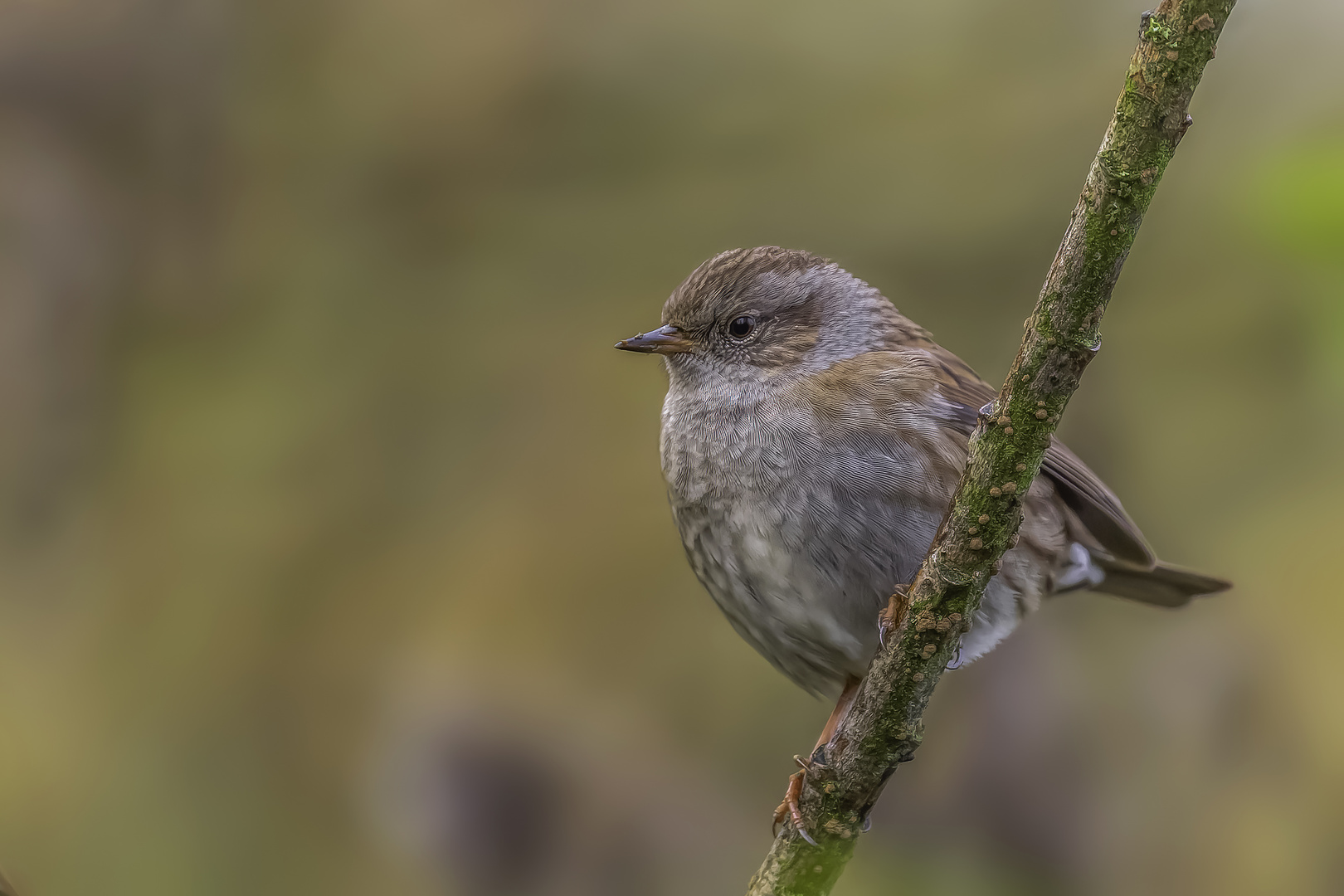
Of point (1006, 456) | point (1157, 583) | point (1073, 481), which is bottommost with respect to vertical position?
point (1157, 583)

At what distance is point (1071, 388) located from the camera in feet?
7.53

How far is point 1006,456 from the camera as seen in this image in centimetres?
239

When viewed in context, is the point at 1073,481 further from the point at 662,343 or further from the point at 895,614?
the point at 662,343

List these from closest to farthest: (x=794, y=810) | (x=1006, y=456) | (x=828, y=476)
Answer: (x=1006, y=456) < (x=794, y=810) < (x=828, y=476)

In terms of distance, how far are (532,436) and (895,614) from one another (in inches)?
141

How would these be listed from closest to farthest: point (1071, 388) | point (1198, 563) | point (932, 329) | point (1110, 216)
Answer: point (1110, 216) < point (1071, 388) < point (1198, 563) < point (932, 329)

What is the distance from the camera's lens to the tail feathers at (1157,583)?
4215 mm

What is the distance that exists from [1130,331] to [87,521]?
17.3 ft

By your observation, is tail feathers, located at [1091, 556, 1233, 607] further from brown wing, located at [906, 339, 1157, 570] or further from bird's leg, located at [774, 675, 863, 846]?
bird's leg, located at [774, 675, 863, 846]

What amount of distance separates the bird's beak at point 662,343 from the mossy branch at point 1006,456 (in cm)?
152

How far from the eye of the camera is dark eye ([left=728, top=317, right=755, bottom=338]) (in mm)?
4070

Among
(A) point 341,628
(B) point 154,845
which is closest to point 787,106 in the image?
(A) point 341,628

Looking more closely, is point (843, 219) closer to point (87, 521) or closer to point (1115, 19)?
point (1115, 19)

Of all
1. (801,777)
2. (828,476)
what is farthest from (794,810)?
(828,476)
